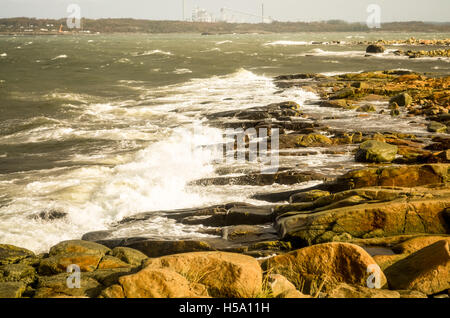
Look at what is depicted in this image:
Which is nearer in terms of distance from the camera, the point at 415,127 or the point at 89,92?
the point at 415,127

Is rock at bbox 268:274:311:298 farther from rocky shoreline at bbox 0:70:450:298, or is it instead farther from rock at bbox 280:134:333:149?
rock at bbox 280:134:333:149

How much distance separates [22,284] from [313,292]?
3516 mm

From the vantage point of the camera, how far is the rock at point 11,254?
272 inches

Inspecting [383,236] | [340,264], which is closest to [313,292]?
[340,264]

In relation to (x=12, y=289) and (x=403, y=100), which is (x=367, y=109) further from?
(x=12, y=289)

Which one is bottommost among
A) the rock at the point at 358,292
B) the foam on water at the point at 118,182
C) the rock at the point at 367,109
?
the foam on water at the point at 118,182

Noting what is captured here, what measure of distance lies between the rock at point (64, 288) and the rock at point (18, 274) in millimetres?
620

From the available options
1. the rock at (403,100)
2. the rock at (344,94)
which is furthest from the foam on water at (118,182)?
the rock at (403,100)

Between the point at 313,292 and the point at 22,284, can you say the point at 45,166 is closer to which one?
the point at 22,284

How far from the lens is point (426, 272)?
4602 mm

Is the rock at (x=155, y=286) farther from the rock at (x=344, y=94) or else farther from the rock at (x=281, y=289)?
the rock at (x=344, y=94)

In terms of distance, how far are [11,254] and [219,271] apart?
15.1 ft

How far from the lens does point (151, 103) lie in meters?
28.8

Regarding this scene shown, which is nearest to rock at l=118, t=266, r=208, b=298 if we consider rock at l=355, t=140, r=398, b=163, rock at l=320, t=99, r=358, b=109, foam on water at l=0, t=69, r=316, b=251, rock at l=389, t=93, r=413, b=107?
foam on water at l=0, t=69, r=316, b=251
